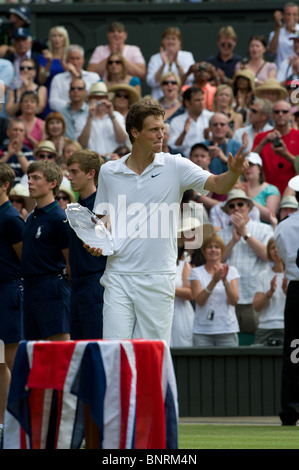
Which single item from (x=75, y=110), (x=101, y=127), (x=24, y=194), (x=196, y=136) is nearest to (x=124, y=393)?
(x=24, y=194)

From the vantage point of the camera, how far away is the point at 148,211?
6.85m

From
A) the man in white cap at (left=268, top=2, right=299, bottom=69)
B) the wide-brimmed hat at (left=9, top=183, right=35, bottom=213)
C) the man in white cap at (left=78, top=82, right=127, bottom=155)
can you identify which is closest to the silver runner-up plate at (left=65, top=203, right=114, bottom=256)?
the wide-brimmed hat at (left=9, top=183, right=35, bottom=213)

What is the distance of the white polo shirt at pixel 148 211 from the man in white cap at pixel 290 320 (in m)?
2.93

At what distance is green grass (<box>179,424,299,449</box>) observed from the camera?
7738 mm

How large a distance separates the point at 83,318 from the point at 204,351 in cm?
367

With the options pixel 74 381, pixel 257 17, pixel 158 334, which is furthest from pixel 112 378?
pixel 257 17

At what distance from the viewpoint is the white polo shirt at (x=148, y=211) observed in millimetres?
6789

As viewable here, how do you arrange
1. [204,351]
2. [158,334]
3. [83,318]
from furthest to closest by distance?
1. [204,351]
2. [83,318]
3. [158,334]

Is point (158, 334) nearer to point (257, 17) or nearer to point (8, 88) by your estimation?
point (8, 88)

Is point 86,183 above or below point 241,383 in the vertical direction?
above

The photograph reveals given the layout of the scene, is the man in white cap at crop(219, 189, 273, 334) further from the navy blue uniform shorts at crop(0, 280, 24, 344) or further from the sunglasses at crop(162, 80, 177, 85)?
the navy blue uniform shorts at crop(0, 280, 24, 344)

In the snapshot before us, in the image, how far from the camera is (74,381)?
529 cm

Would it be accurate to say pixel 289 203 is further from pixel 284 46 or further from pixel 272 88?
pixel 284 46

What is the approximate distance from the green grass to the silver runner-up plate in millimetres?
1719
